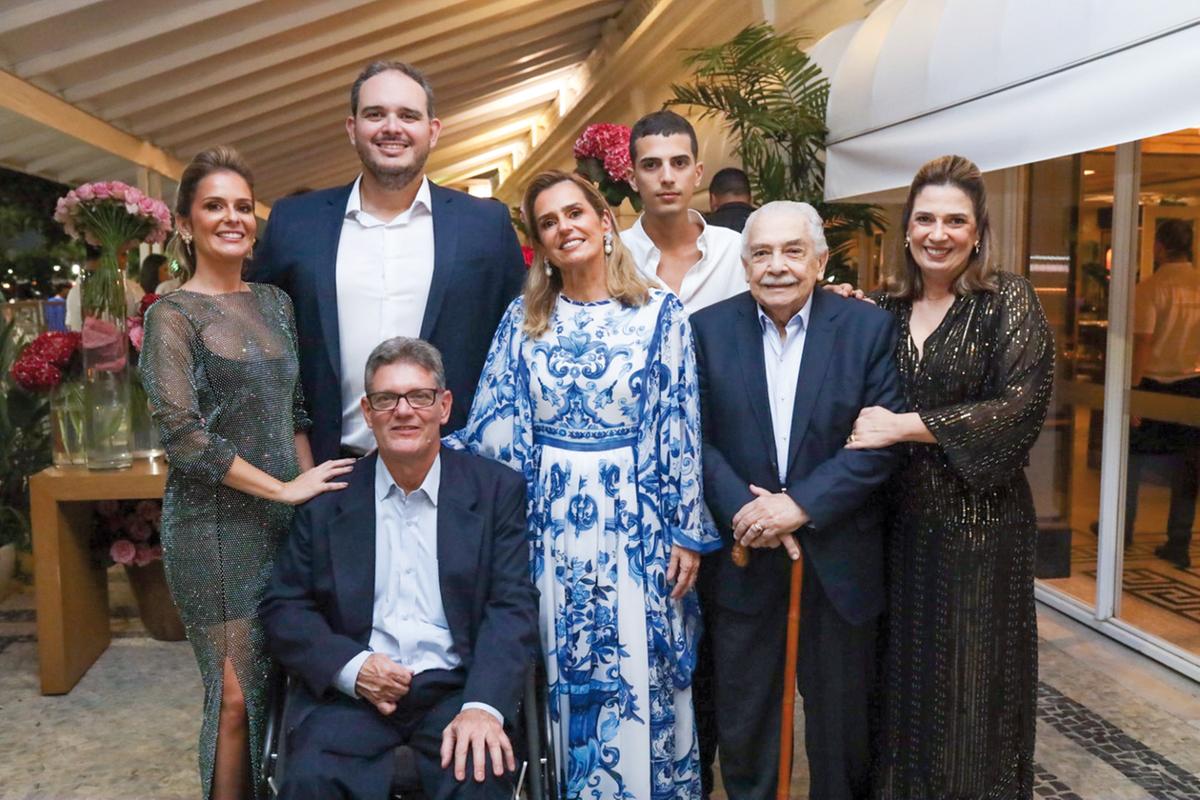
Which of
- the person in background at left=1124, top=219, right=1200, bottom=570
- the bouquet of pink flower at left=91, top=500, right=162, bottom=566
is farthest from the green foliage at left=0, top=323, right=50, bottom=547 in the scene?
the person in background at left=1124, top=219, right=1200, bottom=570

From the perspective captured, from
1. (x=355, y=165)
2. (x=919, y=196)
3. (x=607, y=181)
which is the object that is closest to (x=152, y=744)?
(x=607, y=181)

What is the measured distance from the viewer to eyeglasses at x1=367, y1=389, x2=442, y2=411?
2238 mm

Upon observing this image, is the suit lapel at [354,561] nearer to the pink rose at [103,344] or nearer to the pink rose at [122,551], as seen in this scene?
the pink rose at [103,344]

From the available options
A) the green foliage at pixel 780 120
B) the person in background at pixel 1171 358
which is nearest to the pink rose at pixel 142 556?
→ the green foliage at pixel 780 120

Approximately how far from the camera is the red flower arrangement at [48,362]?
3.78 metres

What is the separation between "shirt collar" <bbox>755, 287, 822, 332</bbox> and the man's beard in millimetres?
918

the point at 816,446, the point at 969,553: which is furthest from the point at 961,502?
the point at 816,446

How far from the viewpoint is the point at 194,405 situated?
2277 millimetres

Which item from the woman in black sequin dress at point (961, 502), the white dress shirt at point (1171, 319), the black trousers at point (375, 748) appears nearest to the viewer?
the black trousers at point (375, 748)

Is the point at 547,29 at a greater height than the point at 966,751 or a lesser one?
greater

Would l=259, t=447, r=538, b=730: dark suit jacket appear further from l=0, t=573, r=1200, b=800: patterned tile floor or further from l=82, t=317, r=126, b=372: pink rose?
l=82, t=317, r=126, b=372: pink rose

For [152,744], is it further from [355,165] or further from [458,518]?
[355,165]

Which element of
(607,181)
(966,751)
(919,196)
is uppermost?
(607,181)

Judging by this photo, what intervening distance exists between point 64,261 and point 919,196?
1040cm
